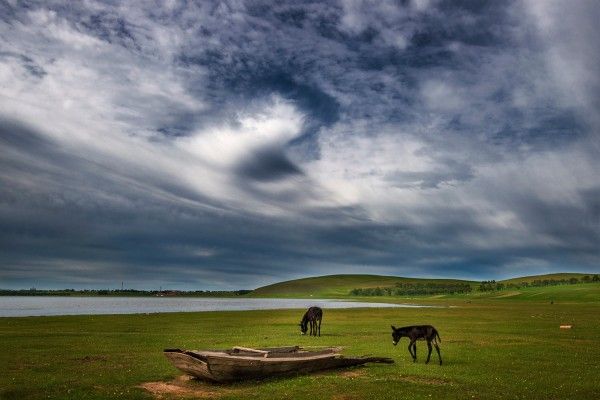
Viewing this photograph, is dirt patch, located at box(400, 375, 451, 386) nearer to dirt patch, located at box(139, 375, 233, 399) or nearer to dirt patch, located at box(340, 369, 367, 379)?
dirt patch, located at box(340, 369, 367, 379)

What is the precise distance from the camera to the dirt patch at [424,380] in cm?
2086

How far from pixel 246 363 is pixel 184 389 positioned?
2870 mm

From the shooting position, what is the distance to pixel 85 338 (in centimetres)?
4106

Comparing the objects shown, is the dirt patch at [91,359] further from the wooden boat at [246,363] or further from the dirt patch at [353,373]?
the dirt patch at [353,373]

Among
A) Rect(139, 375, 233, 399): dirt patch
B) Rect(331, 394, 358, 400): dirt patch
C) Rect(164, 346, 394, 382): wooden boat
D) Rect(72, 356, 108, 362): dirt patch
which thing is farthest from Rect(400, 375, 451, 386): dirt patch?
Rect(72, 356, 108, 362): dirt patch

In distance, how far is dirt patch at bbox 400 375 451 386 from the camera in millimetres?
20859

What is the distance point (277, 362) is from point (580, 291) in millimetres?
152409

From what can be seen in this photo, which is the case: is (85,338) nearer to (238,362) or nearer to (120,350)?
(120,350)

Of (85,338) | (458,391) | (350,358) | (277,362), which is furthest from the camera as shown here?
(85,338)

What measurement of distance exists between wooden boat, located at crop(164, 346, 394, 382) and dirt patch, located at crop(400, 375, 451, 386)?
11.0ft

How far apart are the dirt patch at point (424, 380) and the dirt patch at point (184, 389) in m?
8.22

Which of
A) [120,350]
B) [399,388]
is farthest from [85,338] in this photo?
[399,388]

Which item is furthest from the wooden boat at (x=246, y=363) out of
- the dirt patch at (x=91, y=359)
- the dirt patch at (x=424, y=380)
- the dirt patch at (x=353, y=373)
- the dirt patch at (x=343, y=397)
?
the dirt patch at (x=91, y=359)

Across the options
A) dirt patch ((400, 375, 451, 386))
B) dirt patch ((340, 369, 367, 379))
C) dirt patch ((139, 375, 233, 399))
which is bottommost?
dirt patch ((139, 375, 233, 399))
